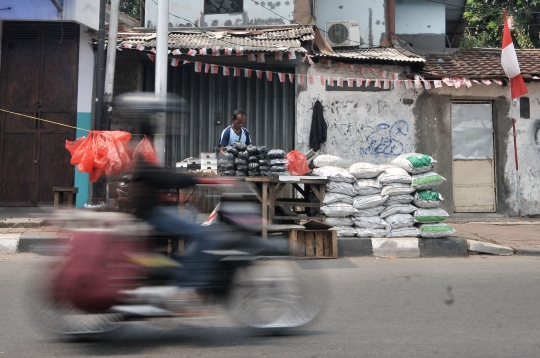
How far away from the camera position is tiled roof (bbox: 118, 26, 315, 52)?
1094cm

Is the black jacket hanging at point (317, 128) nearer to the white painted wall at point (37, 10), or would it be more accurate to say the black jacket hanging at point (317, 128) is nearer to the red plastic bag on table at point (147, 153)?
the white painted wall at point (37, 10)

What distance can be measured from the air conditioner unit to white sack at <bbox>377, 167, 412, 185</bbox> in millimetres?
6462

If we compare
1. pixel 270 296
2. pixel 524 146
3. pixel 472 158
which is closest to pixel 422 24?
pixel 472 158

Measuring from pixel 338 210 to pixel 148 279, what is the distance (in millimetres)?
5048

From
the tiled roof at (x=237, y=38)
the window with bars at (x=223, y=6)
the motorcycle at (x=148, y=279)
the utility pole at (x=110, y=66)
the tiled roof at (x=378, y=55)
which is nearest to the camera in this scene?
the motorcycle at (x=148, y=279)

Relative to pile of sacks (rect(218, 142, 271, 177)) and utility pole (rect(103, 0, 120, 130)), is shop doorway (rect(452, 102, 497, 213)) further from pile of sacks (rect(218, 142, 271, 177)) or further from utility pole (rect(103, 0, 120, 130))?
utility pole (rect(103, 0, 120, 130))

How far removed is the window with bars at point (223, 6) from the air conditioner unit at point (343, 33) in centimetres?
238

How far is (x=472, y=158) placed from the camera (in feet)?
41.5

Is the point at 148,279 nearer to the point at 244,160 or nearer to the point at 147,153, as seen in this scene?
the point at 147,153

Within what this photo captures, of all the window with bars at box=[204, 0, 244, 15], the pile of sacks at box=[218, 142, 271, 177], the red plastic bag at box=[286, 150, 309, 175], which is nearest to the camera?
the pile of sacks at box=[218, 142, 271, 177]

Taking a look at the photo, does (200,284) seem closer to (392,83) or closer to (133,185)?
(133,185)

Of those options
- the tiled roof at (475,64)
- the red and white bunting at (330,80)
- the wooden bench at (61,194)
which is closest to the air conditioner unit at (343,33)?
the tiled roof at (475,64)

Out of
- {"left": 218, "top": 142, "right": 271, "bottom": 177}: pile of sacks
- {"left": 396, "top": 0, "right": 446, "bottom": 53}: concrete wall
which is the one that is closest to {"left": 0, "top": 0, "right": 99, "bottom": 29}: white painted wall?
{"left": 218, "top": 142, "right": 271, "bottom": 177}: pile of sacks

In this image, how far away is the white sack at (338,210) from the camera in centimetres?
846
